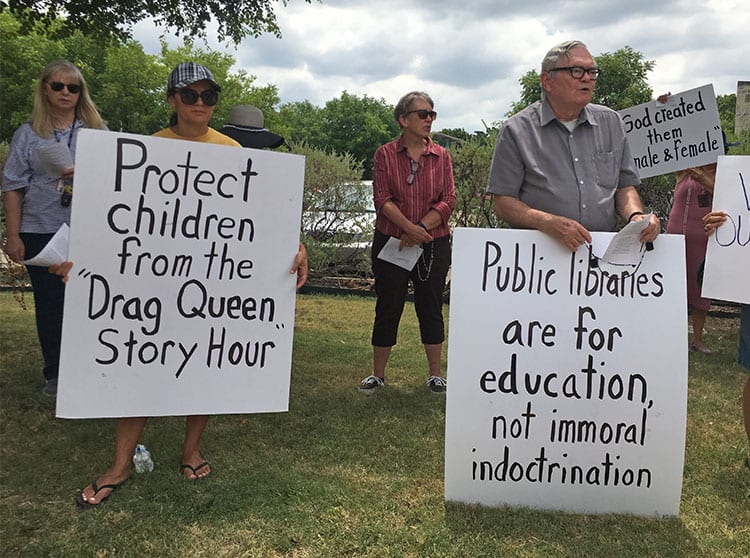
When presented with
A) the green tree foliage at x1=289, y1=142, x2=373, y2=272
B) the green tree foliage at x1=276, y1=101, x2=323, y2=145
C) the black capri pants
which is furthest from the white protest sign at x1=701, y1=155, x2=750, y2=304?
the green tree foliage at x1=276, y1=101, x2=323, y2=145

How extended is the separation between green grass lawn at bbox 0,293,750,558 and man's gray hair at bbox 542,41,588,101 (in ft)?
5.97

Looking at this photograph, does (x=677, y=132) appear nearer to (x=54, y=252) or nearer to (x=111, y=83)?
(x=54, y=252)


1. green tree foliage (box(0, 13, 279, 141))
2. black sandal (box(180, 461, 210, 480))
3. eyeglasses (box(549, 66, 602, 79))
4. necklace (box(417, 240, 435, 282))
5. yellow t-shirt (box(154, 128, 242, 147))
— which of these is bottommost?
black sandal (box(180, 461, 210, 480))

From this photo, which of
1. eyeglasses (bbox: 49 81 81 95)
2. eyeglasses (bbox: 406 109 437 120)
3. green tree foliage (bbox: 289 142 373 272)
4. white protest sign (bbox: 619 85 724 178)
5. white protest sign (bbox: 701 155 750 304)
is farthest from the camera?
green tree foliage (bbox: 289 142 373 272)

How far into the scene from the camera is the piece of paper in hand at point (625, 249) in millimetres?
2371

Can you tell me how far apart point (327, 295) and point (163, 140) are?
5696 millimetres

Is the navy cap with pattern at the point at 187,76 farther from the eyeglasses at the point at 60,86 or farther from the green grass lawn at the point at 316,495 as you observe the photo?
the green grass lawn at the point at 316,495

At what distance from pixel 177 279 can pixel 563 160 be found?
1.66 metres

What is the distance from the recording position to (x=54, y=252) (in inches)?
88.5

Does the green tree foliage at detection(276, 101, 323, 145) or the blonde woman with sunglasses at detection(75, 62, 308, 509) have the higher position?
the green tree foliage at detection(276, 101, 323, 145)

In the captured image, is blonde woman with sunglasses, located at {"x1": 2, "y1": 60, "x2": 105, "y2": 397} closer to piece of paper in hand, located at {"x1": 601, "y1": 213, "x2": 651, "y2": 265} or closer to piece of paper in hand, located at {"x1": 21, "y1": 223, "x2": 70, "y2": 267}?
piece of paper in hand, located at {"x1": 21, "y1": 223, "x2": 70, "y2": 267}

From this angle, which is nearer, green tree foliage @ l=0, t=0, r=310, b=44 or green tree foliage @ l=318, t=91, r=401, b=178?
green tree foliage @ l=0, t=0, r=310, b=44

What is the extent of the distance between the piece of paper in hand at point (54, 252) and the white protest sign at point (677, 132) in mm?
3686

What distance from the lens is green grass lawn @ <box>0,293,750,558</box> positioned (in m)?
2.24
